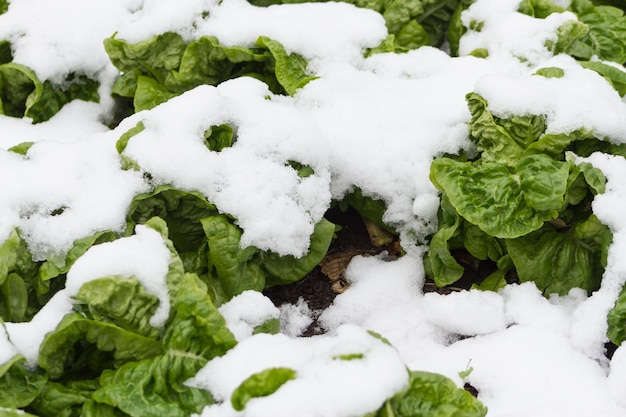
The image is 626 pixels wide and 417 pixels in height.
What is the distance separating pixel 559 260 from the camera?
3.07 meters

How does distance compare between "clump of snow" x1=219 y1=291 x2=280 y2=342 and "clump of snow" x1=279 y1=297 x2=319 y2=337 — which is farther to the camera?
"clump of snow" x1=279 y1=297 x2=319 y2=337

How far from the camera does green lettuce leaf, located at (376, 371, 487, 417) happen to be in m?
2.35

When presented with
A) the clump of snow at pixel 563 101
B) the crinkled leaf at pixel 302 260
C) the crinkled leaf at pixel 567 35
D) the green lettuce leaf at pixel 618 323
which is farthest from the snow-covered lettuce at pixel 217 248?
the crinkled leaf at pixel 567 35

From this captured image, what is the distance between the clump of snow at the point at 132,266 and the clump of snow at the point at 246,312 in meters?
0.27

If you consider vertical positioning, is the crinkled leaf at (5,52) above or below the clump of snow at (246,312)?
above

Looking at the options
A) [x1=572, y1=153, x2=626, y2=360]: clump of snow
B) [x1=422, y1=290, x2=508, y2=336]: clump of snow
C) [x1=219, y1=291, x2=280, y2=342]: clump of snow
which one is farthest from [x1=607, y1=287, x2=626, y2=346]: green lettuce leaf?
[x1=219, y1=291, x2=280, y2=342]: clump of snow

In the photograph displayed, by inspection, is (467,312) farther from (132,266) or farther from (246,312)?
(132,266)

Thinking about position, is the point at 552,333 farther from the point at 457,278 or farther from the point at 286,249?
the point at 286,249

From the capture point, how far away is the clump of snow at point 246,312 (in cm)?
270

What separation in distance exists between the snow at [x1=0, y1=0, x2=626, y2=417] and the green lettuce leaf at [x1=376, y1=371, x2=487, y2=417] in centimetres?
12

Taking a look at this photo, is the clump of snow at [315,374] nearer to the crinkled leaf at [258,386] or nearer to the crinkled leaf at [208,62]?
the crinkled leaf at [258,386]

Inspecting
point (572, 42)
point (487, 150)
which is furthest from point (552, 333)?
point (572, 42)

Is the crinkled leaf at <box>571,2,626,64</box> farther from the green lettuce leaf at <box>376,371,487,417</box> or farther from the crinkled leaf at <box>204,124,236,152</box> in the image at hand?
the green lettuce leaf at <box>376,371,487,417</box>

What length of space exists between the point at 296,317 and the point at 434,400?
895 mm
